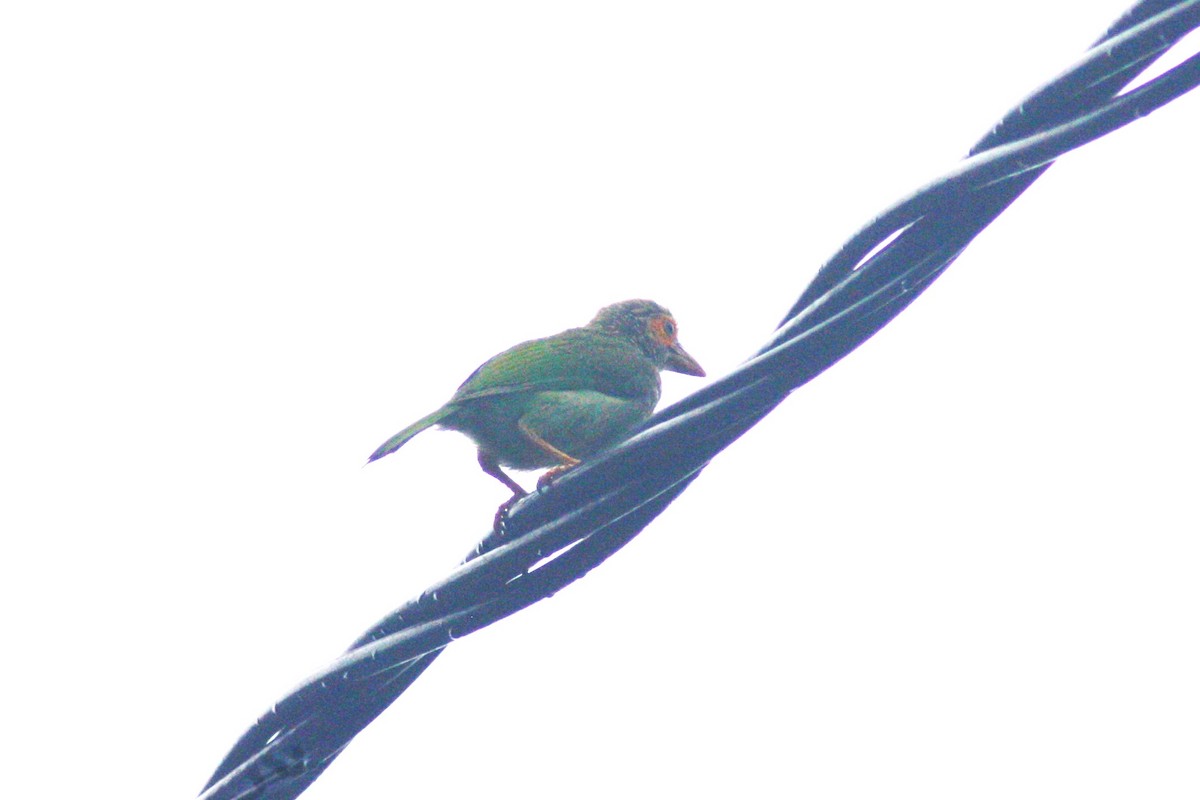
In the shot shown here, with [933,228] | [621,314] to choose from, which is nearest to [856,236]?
[933,228]

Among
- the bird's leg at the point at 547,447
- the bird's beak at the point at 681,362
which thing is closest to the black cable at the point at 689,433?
the bird's leg at the point at 547,447

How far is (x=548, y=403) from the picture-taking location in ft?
16.9

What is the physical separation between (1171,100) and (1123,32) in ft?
Answer: 0.59

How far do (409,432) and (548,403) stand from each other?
579 mm

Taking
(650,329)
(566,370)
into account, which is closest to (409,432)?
(566,370)

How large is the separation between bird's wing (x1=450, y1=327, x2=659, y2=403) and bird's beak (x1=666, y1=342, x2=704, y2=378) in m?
0.72

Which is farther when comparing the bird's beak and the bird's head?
the bird's beak

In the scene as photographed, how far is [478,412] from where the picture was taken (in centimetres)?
523

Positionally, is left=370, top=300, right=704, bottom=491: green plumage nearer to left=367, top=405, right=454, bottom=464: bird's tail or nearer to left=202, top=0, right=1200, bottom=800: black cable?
left=367, top=405, right=454, bottom=464: bird's tail

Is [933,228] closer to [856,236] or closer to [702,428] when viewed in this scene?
[856,236]

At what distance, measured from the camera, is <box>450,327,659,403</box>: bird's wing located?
17.1 feet

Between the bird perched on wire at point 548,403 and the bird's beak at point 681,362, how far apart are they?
0.77m

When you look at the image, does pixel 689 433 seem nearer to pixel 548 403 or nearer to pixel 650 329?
pixel 548 403

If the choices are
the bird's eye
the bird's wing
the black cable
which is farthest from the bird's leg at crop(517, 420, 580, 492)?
the black cable
